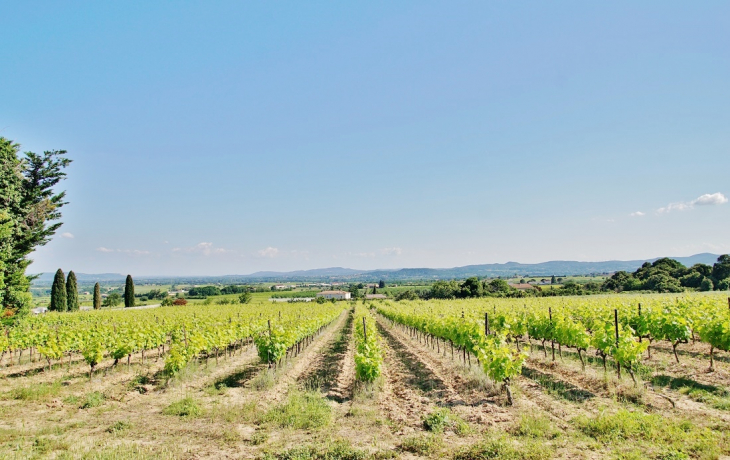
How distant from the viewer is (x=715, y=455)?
6188 mm

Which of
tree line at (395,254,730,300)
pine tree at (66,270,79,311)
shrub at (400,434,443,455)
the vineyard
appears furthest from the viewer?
tree line at (395,254,730,300)

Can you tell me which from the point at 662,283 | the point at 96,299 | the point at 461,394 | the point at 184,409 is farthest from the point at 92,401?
the point at 662,283

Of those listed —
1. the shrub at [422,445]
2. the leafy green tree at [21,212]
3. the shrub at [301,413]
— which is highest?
the leafy green tree at [21,212]

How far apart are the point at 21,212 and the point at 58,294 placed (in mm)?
38665

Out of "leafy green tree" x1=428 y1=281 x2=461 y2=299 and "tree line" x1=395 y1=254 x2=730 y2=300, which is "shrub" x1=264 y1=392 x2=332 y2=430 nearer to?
"tree line" x1=395 y1=254 x2=730 y2=300

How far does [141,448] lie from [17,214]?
77.5 feet

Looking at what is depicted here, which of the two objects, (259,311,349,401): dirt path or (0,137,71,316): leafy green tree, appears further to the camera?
(0,137,71,316): leafy green tree

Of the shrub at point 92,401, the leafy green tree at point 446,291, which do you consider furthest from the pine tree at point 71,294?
the leafy green tree at point 446,291

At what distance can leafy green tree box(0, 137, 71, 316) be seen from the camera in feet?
70.9

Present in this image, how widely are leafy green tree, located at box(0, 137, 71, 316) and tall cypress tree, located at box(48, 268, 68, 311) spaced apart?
36389 millimetres

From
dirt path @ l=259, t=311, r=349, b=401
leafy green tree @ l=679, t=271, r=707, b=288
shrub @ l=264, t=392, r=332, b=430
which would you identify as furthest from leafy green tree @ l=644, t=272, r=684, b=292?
shrub @ l=264, t=392, r=332, b=430

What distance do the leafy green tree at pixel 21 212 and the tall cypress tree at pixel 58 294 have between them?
36.4 metres

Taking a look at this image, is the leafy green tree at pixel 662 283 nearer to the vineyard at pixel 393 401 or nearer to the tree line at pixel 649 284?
the tree line at pixel 649 284

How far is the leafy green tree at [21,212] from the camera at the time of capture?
21.6 m
